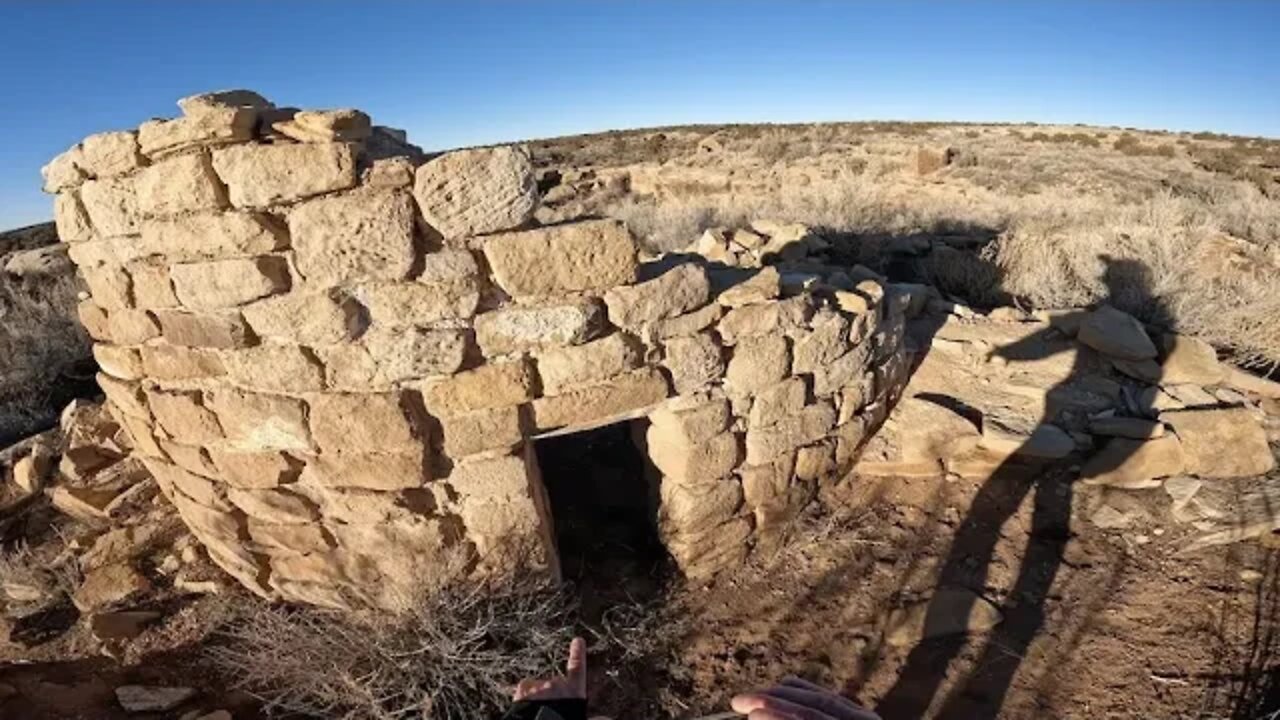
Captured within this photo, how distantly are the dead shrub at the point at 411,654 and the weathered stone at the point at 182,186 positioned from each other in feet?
5.78

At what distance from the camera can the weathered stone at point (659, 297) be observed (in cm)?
309

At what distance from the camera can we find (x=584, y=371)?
309 centimetres

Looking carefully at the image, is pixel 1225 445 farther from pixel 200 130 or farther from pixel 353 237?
pixel 200 130

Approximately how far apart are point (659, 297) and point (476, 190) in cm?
92

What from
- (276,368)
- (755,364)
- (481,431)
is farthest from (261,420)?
(755,364)

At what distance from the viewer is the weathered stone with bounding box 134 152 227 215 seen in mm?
2652

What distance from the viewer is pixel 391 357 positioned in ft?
9.39

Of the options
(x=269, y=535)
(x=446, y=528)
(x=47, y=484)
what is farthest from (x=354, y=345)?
(x=47, y=484)

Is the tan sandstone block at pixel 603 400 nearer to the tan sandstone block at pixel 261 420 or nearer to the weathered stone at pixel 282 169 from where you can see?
the tan sandstone block at pixel 261 420

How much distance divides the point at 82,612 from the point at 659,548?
294cm

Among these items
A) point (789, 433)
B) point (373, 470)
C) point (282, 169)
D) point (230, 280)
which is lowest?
point (789, 433)

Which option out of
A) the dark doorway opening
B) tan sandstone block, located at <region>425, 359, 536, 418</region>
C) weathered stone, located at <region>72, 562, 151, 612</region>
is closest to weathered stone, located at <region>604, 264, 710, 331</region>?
tan sandstone block, located at <region>425, 359, 536, 418</region>

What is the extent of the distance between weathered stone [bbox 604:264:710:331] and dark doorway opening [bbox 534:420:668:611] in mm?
727

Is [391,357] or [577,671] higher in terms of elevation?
[391,357]
